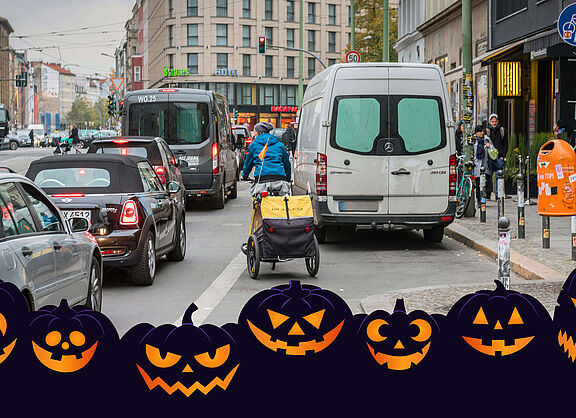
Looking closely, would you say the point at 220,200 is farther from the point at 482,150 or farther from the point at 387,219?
the point at 387,219

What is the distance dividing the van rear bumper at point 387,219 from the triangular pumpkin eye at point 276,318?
31.9 feet

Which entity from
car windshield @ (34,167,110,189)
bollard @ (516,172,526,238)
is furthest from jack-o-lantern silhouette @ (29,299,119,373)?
bollard @ (516,172,526,238)

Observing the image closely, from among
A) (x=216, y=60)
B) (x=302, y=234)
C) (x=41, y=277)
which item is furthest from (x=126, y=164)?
(x=216, y=60)

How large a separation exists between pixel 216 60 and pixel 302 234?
9067 centimetres

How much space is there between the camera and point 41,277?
6.39m

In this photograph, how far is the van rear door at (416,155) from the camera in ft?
46.6

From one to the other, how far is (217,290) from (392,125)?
491 centimetres

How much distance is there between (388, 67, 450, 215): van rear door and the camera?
14203 millimetres

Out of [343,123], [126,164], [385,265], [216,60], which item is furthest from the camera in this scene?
[216,60]

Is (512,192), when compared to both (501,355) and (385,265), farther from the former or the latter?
(501,355)

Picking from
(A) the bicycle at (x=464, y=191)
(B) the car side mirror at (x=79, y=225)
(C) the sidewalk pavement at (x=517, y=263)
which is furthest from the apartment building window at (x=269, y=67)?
(B) the car side mirror at (x=79, y=225)

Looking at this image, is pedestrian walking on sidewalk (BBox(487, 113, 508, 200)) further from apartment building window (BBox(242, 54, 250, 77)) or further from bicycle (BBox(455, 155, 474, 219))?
apartment building window (BBox(242, 54, 250, 77))

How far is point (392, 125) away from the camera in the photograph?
14266 mm

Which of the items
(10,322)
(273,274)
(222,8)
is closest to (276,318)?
(10,322)
